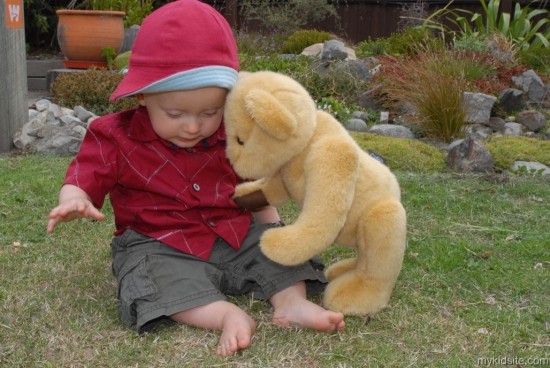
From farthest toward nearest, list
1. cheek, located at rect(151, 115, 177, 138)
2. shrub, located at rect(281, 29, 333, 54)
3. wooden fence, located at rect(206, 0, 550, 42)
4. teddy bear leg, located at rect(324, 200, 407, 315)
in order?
wooden fence, located at rect(206, 0, 550, 42) < shrub, located at rect(281, 29, 333, 54) < cheek, located at rect(151, 115, 177, 138) < teddy bear leg, located at rect(324, 200, 407, 315)

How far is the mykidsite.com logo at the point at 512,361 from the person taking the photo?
211 cm

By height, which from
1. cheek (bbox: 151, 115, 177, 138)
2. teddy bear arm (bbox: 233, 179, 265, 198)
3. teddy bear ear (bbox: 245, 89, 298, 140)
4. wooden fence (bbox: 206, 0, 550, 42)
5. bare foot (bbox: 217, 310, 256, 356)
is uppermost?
teddy bear ear (bbox: 245, 89, 298, 140)

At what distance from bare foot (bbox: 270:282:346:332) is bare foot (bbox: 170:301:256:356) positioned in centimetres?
14

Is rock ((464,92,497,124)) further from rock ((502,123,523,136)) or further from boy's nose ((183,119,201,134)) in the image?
boy's nose ((183,119,201,134))

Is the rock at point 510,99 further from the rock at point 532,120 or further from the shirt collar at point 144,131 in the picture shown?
the shirt collar at point 144,131

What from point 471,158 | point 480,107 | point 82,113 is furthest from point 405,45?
point 82,113

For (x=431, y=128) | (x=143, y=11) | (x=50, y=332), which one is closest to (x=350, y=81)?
(x=431, y=128)

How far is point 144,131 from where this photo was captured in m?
2.62

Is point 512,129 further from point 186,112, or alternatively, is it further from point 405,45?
point 186,112

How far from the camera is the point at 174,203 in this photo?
2660 millimetres

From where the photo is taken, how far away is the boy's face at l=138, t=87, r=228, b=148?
2.41 m

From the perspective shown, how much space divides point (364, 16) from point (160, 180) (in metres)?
12.7

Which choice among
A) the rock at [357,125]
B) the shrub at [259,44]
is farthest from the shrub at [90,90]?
the shrub at [259,44]

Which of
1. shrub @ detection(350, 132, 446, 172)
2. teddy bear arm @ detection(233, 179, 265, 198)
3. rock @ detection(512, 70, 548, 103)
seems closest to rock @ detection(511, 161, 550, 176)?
shrub @ detection(350, 132, 446, 172)
